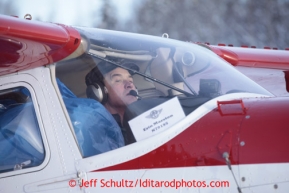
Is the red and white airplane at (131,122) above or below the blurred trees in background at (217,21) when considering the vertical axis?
below

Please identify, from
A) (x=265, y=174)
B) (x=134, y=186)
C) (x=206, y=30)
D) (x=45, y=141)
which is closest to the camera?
(x=265, y=174)

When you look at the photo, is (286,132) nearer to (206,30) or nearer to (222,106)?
(222,106)

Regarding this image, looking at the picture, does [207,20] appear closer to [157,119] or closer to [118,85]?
[118,85]

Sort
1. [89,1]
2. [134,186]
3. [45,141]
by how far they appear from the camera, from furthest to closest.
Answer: [89,1] → [45,141] → [134,186]

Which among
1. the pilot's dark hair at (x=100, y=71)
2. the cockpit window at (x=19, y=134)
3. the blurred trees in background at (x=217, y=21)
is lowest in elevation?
the cockpit window at (x=19, y=134)

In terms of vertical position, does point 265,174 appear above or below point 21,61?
below

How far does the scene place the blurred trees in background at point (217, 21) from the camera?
46.9 ft

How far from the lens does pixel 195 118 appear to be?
3.40m

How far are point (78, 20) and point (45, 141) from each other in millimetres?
11867

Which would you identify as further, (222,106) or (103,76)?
(103,76)

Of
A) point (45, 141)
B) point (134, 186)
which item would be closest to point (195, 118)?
point (134, 186)

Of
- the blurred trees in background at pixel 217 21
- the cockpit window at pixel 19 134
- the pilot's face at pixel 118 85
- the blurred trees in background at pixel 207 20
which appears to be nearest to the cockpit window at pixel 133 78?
the pilot's face at pixel 118 85

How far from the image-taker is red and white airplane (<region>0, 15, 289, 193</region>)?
3.17 m

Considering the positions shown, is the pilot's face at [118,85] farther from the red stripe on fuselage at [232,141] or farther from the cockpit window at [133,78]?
the red stripe on fuselage at [232,141]
